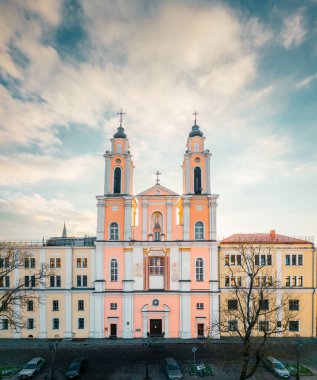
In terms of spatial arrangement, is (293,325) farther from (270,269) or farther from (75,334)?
(75,334)

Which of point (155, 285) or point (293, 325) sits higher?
point (155, 285)

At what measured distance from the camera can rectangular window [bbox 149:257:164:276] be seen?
4047 centimetres

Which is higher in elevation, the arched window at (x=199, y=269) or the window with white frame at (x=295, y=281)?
the arched window at (x=199, y=269)

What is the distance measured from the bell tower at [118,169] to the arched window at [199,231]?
10722 mm

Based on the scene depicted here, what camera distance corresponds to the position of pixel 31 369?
28.0 metres

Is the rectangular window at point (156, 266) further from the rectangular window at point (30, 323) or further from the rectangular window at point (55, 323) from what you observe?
the rectangular window at point (30, 323)

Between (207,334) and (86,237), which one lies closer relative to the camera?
(207,334)

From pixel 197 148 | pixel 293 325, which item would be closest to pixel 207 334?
pixel 293 325

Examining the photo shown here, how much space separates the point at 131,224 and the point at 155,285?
8881mm

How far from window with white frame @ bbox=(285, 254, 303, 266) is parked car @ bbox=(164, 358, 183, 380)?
845 inches

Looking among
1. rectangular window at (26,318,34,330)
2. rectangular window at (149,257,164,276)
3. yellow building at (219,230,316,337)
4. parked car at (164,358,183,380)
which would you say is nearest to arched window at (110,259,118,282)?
rectangular window at (149,257,164,276)

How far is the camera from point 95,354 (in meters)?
33.8

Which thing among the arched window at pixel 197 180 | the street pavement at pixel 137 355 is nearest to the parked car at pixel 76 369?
the street pavement at pixel 137 355

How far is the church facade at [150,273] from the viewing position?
39.3m
